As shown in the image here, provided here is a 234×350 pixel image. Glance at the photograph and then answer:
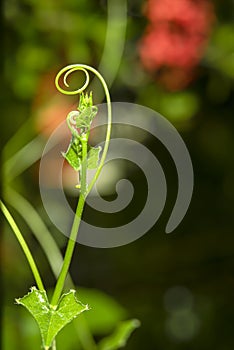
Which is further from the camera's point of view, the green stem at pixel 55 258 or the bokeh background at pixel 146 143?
the bokeh background at pixel 146 143

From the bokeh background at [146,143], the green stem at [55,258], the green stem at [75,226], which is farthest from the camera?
the bokeh background at [146,143]

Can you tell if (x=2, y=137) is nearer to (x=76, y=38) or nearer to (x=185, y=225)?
(x=76, y=38)

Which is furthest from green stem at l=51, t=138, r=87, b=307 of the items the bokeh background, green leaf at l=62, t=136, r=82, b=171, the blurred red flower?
the blurred red flower

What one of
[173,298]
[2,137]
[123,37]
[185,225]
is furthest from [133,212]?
[123,37]

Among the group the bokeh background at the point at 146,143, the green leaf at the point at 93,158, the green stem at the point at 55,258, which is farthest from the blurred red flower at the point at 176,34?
the green leaf at the point at 93,158

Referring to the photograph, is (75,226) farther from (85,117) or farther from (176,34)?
(176,34)

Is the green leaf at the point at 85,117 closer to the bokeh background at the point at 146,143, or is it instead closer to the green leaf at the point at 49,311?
the green leaf at the point at 49,311

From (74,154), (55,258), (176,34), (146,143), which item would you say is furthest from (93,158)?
(146,143)
